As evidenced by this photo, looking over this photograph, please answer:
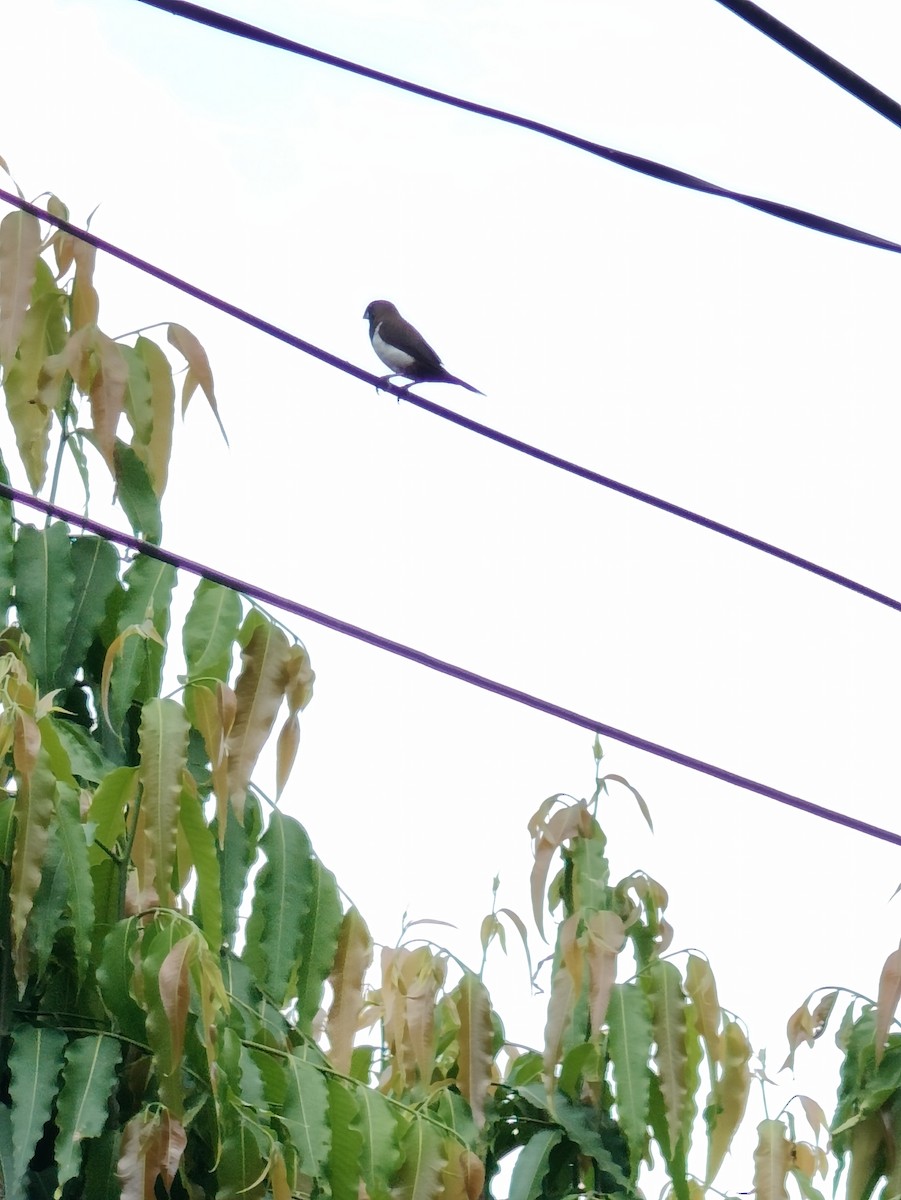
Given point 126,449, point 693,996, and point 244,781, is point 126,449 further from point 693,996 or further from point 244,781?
point 693,996

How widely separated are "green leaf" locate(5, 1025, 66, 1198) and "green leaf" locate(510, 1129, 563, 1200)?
1.14m

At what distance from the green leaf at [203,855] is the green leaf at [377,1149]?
46cm

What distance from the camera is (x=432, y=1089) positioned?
323 centimetres

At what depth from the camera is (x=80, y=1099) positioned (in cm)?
238

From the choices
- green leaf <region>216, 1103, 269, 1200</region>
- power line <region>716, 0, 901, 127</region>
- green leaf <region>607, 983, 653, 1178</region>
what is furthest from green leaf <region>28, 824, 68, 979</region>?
power line <region>716, 0, 901, 127</region>

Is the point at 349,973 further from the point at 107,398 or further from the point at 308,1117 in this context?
the point at 107,398

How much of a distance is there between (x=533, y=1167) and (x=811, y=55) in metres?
2.21

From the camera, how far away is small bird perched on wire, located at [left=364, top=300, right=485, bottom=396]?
6.85 meters

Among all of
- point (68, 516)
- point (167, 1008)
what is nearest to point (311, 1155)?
point (167, 1008)

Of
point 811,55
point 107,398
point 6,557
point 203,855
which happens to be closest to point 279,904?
point 203,855

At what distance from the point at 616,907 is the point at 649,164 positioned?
1656 mm

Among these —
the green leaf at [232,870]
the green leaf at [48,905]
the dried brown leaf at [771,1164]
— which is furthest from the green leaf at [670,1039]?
the green leaf at [48,905]

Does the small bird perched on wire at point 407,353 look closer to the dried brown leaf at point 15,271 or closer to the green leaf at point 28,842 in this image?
the dried brown leaf at point 15,271

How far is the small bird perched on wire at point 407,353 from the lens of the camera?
6848 mm
